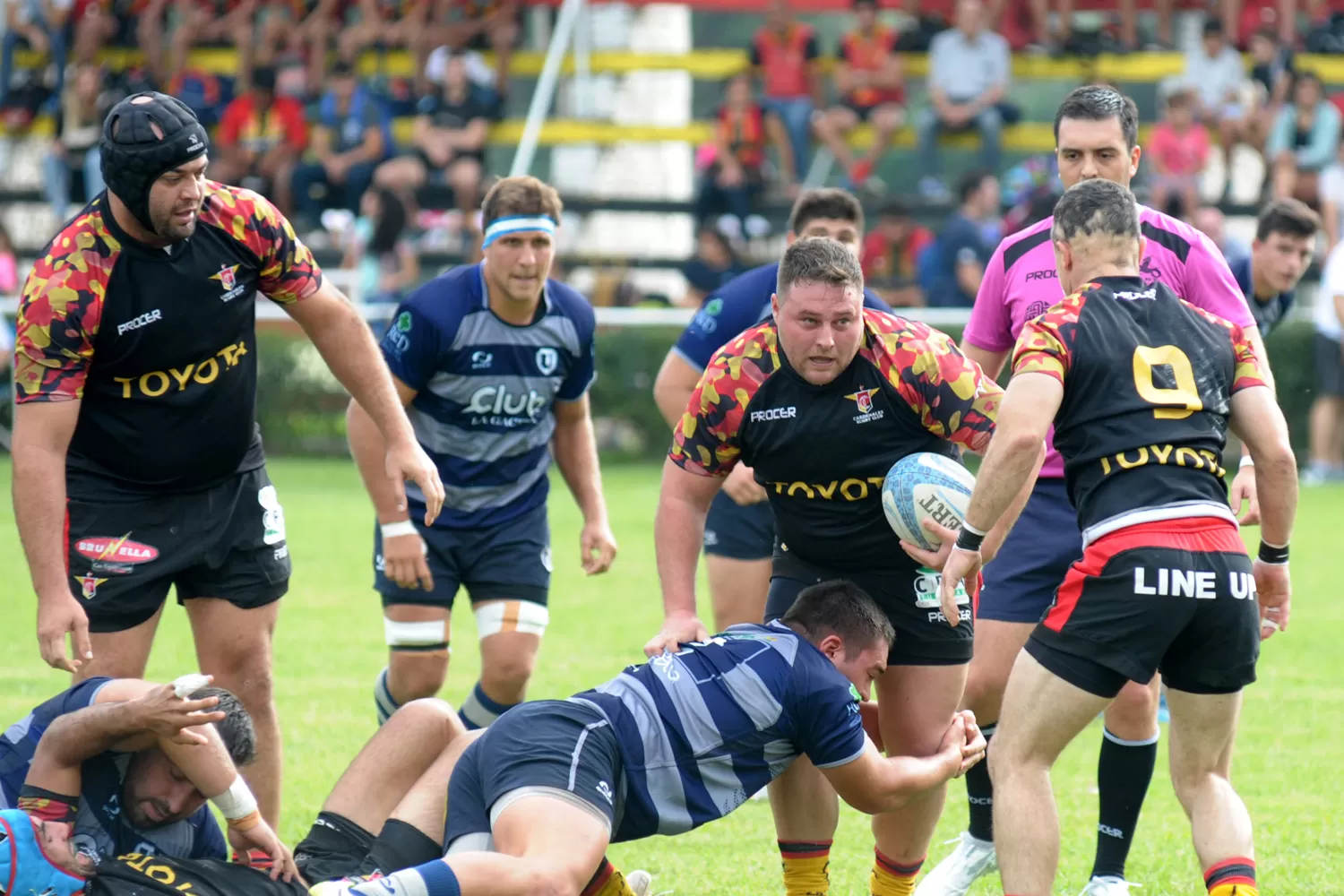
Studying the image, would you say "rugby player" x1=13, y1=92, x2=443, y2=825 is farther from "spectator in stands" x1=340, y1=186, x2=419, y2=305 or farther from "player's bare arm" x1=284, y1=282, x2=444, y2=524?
"spectator in stands" x1=340, y1=186, x2=419, y2=305

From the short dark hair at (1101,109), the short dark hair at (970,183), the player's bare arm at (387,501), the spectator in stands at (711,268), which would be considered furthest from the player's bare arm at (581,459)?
the short dark hair at (970,183)

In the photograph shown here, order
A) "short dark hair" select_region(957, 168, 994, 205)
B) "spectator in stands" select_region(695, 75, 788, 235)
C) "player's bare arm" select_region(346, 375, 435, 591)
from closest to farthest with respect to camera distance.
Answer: "player's bare arm" select_region(346, 375, 435, 591)
"short dark hair" select_region(957, 168, 994, 205)
"spectator in stands" select_region(695, 75, 788, 235)

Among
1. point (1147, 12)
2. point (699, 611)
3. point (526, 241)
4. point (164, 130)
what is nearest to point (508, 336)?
point (526, 241)

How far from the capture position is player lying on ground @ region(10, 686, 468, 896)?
14.5 feet

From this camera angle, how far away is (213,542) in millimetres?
5367

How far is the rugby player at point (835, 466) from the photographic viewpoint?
16.2ft

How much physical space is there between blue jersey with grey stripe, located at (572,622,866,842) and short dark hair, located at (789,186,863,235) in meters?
2.99

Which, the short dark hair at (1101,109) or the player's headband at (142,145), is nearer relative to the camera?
the player's headband at (142,145)

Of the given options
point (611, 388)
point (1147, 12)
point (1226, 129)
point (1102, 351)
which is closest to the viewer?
point (1102, 351)

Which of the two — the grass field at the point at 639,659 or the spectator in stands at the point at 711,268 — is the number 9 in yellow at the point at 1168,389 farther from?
the spectator in stands at the point at 711,268

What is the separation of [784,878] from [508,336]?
2.49 meters

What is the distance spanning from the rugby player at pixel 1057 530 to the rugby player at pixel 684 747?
2.97 feet

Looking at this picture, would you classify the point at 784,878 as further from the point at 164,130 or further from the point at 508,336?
the point at 164,130

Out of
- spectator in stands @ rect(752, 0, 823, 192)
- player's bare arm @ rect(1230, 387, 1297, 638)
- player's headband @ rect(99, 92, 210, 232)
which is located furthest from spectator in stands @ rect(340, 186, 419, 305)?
player's bare arm @ rect(1230, 387, 1297, 638)
